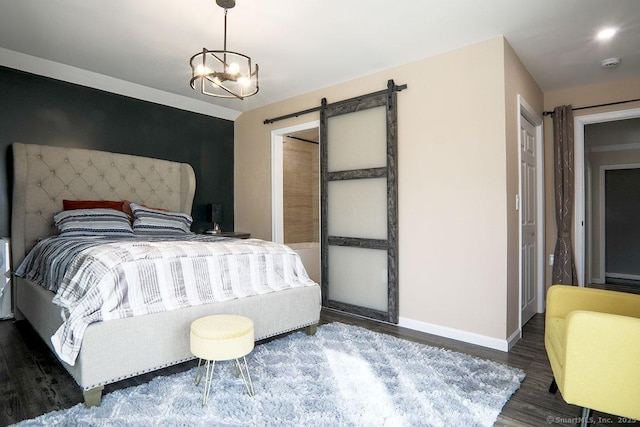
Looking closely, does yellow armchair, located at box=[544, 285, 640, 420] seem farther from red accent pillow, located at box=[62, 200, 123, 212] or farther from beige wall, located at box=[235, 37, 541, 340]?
red accent pillow, located at box=[62, 200, 123, 212]

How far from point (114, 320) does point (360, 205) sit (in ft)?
7.88

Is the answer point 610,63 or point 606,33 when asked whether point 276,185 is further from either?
point 610,63

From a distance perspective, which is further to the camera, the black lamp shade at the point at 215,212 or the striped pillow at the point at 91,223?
the black lamp shade at the point at 215,212

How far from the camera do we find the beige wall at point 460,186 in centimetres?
281

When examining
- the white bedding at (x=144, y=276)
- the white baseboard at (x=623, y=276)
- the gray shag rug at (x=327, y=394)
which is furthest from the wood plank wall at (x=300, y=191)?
the white baseboard at (x=623, y=276)

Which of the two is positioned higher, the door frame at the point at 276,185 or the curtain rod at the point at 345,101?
the curtain rod at the point at 345,101

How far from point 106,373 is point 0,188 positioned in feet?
8.46

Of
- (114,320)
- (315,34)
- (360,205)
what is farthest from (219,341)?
(315,34)

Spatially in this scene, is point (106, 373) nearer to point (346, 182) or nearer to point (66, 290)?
point (66, 290)

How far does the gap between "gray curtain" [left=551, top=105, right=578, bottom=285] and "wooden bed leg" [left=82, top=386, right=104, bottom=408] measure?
4174 mm

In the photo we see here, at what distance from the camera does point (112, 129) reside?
158 inches

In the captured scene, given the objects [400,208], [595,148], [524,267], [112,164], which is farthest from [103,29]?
[595,148]

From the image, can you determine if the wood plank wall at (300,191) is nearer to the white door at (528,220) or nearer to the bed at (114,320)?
the bed at (114,320)

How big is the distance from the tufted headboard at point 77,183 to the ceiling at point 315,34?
2.70ft
